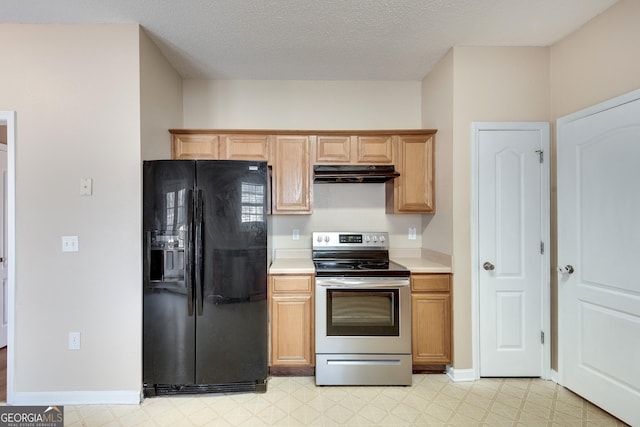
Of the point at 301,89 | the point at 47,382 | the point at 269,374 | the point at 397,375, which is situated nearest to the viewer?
the point at 47,382

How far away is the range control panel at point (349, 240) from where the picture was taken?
Result: 3.27 meters

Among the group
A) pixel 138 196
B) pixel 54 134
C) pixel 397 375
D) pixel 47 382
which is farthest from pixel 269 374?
pixel 54 134

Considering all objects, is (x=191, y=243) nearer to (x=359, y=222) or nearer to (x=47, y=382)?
(x=47, y=382)

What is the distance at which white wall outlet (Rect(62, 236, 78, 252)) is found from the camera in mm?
2363

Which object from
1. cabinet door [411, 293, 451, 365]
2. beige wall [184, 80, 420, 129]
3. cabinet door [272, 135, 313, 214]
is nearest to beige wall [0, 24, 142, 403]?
beige wall [184, 80, 420, 129]

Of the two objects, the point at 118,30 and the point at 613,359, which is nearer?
the point at 613,359

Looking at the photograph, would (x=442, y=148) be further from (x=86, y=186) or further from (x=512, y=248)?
(x=86, y=186)

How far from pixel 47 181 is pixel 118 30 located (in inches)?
48.4

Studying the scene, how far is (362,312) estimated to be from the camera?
8.71 ft

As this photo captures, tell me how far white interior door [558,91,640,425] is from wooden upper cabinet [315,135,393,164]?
140 cm

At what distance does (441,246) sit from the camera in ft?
9.71

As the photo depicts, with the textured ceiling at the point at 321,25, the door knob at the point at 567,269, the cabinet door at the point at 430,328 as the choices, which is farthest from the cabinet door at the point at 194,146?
the door knob at the point at 567,269

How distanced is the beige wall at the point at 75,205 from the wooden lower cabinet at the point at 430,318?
2.19 metres

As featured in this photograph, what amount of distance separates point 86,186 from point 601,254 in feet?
12.2
